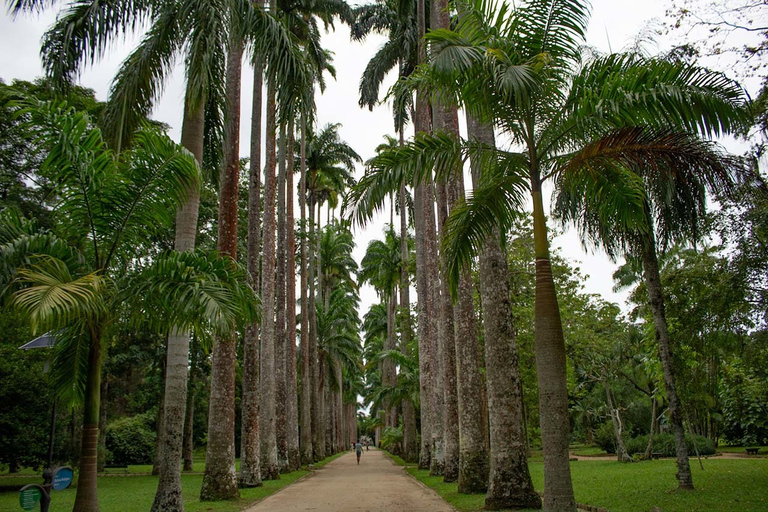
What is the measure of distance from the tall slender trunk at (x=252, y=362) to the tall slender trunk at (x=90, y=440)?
786cm

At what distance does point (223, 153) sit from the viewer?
13.2 m

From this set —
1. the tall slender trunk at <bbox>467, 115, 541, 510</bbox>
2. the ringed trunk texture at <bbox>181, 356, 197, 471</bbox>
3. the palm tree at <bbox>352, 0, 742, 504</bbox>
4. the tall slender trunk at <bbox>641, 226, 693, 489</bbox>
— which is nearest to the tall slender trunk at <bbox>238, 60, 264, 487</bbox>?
the tall slender trunk at <bbox>467, 115, 541, 510</bbox>

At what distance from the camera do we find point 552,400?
22.6 feet

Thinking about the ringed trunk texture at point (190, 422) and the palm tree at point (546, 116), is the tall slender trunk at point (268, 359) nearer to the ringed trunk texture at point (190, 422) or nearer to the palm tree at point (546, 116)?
the ringed trunk texture at point (190, 422)

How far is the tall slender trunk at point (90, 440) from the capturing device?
7.11 meters

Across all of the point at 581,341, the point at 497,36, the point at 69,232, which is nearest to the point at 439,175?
the point at 497,36

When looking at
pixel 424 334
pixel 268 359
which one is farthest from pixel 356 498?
pixel 424 334

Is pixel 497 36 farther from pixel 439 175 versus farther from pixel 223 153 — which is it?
pixel 223 153

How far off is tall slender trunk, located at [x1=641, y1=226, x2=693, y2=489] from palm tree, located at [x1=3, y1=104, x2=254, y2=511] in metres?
9.37

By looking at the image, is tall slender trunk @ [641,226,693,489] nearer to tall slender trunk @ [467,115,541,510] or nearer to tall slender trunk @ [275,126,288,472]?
tall slender trunk @ [467,115,541,510]

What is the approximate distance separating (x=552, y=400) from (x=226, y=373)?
9.04 metres

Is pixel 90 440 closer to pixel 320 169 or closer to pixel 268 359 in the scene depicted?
pixel 268 359

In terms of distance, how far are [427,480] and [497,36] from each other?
14.4 meters

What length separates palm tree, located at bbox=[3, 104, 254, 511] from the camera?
23.3 feet
